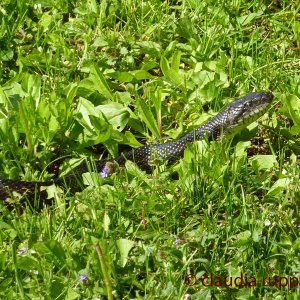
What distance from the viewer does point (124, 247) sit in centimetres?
429

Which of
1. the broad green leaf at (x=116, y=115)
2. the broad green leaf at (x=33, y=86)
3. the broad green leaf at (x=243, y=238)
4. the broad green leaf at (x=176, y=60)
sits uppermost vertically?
the broad green leaf at (x=33, y=86)

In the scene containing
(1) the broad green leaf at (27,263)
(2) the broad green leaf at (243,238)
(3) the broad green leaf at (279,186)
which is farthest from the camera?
(3) the broad green leaf at (279,186)

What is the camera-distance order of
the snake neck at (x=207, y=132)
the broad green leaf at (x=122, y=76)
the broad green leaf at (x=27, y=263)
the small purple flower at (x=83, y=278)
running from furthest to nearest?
the broad green leaf at (x=122, y=76), the snake neck at (x=207, y=132), the broad green leaf at (x=27, y=263), the small purple flower at (x=83, y=278)

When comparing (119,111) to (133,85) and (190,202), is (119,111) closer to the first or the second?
(133,85)

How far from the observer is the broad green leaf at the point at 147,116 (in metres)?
5.58

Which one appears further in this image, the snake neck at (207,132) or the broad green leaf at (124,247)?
the snake neck at (207,132)

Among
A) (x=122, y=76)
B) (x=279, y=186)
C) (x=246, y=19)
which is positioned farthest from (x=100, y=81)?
(x=279, y=186)

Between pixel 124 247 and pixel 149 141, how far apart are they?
1.51 metres

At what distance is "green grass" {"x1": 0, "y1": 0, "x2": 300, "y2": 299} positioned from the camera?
420 cm

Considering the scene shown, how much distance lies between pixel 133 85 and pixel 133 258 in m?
2.02

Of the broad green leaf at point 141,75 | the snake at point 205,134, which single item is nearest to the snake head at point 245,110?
the snake at point 205,134

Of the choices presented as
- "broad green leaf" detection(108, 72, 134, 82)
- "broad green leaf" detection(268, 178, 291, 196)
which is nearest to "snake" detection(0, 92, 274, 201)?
"broad green leaf" detection(268, 178, 291, 196)

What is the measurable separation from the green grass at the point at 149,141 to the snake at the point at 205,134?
4.4 inches

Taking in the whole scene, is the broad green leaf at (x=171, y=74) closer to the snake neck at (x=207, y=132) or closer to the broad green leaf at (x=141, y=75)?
the broad green leaf at (x=141, y=75)
